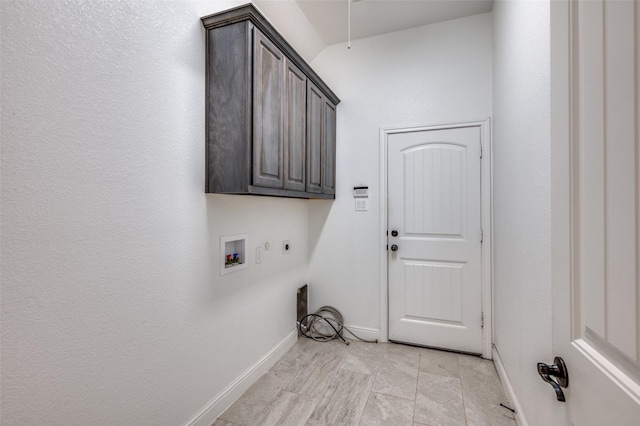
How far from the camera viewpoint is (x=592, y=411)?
544 mm

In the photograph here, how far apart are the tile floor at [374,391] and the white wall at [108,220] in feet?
1.32

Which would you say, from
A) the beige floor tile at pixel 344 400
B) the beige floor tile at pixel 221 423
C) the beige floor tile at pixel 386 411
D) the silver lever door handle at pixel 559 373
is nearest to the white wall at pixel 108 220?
the beige floor tile at pixel 221 423

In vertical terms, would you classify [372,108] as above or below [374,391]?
above

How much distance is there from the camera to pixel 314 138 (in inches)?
93.7

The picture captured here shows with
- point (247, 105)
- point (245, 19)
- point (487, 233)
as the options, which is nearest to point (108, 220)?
point (247, 105)

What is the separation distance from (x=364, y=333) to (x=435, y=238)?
115 centimetres

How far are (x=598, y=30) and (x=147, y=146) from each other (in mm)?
1535

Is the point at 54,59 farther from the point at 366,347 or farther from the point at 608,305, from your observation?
the point at 366,347

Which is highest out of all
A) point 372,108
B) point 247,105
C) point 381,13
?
point 381,13

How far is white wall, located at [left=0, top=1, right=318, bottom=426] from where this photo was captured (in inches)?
36.8

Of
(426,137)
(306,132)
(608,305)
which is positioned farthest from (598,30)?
(426,137)

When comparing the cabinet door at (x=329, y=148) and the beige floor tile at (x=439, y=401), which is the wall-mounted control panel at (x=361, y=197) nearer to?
the cabinet door at (x=329, y=148)

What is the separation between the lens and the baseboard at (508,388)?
1.66 m

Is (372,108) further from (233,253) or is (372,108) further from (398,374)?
(398,374)
